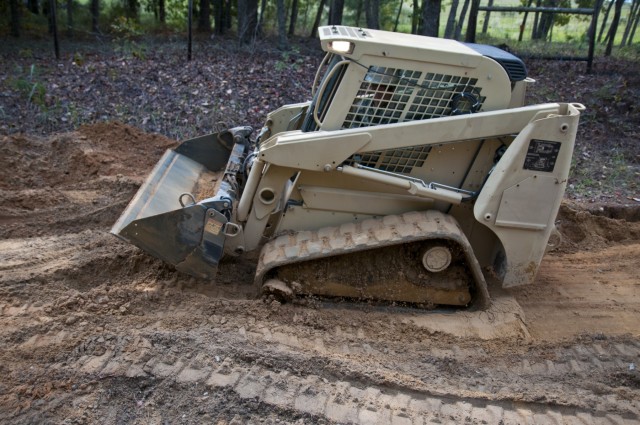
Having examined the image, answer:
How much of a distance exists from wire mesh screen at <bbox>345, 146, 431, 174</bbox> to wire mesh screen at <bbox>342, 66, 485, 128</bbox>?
0.21 m

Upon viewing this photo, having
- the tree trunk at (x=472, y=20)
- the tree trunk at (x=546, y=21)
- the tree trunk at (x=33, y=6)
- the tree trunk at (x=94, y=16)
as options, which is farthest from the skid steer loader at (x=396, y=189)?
the tree trunk at (x=546, y=21)

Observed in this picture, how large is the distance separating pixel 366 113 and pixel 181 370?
2.09 meters

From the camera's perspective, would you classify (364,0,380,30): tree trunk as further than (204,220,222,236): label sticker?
Yes

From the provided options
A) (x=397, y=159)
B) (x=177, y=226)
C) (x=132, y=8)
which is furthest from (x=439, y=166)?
(x=132, y=8)

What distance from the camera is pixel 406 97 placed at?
13.7 feet

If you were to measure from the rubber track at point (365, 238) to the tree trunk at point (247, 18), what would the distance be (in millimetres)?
9405

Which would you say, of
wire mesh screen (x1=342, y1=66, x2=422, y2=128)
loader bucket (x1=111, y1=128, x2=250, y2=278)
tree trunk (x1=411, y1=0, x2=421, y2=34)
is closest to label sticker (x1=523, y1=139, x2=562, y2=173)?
wire mesh screen (x1=342, y1=66, x2=422, y2=128)

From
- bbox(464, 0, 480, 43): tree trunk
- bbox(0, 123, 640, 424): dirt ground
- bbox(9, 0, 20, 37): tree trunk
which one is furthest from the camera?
bbox(9, 0, 20, 37): tree trunk

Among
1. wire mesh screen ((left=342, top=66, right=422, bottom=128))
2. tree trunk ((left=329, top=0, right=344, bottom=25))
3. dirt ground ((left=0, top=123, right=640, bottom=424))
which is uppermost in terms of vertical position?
tree trunk ((left=329, top=0, right=344, bottom=25))

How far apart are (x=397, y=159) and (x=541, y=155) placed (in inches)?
38.4

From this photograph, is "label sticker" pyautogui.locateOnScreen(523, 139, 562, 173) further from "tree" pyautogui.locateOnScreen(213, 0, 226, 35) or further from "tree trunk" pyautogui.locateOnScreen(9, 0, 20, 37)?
"tree" pyautogui.locateOnScreen(213, 0, 226, 35)

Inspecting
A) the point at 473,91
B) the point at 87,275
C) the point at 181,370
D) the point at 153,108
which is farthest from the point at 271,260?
the point at 153,108

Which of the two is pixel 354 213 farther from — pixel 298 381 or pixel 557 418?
pixel 557 418

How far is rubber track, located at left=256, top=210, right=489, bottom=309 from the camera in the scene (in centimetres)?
411
